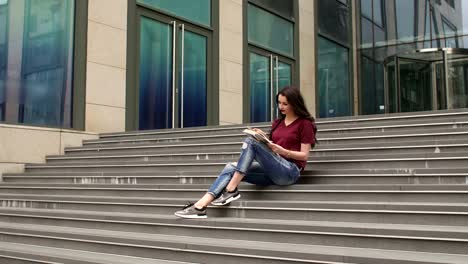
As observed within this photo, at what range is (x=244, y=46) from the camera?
590 inches

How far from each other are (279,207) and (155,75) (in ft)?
25.2

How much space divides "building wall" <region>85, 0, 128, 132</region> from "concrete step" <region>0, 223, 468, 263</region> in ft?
16.3

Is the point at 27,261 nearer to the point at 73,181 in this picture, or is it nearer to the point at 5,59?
the point at 73,181

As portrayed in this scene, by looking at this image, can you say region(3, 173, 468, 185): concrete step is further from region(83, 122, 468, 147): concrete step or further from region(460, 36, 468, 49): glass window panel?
region(460, 36, 468, 49): glass window panel

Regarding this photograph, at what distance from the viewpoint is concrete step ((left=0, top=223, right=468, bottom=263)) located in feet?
13.1

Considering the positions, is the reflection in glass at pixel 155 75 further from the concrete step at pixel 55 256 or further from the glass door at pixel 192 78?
the concrete step at pixel 55 256

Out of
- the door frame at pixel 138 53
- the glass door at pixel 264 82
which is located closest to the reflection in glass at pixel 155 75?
the door frame at pixel 138 53

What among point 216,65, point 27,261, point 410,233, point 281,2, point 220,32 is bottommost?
point 27,261

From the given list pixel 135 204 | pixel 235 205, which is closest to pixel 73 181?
pixel 135 204

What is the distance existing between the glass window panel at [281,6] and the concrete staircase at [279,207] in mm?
8659

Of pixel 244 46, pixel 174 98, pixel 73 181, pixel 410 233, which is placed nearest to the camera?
pixel 410 233

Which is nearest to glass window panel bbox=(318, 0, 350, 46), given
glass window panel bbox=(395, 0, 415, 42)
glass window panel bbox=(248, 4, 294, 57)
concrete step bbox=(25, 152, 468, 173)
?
glass window panel bbox=(395, 0, 415, 42)

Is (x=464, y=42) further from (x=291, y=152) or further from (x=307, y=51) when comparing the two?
(x=291, y=152)

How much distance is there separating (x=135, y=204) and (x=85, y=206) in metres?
0.80
